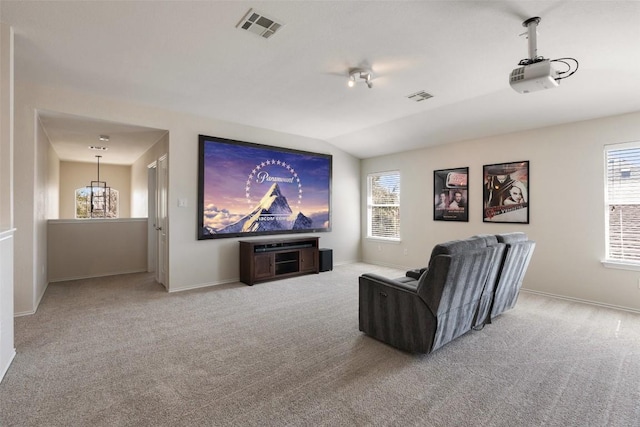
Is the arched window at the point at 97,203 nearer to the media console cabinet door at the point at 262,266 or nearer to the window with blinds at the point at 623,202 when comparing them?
the media console cabinet door at the point at 262,266

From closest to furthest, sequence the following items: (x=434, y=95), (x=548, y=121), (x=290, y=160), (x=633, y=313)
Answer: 1. (x=633, y=313)
2. (x=434, y=95)
3. (x=548, y=121)
4. (x=290, y=160)

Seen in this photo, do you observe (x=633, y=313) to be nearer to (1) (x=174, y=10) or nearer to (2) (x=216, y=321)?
(2) (x=216, y=321)

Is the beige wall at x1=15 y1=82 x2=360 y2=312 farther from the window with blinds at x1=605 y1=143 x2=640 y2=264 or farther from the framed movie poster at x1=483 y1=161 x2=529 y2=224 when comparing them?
the window with blinds at x1=605 y1=143 x2=640 y2=264

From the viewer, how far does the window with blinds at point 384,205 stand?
6695 millimetres

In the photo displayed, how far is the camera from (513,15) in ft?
7.77

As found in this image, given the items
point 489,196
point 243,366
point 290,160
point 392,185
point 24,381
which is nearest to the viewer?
point 24,381

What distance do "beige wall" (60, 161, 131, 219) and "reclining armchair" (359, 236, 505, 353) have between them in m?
9.25

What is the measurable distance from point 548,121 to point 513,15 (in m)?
2.69

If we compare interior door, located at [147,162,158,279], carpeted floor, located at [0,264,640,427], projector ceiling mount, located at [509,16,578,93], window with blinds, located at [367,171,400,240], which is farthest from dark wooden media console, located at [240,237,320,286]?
projector ceiling mount, located at [509,16,578,93]

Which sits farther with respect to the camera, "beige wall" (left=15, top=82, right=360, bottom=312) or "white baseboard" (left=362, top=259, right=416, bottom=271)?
"white baseboard" (left=362, top=259, right=416, bottom=271)

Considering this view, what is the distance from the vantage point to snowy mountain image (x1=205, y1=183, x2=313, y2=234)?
5395mm

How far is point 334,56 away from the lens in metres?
3.03

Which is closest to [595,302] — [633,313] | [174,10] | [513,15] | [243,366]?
[633,313]

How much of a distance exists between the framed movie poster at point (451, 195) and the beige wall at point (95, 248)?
5.84 meters
